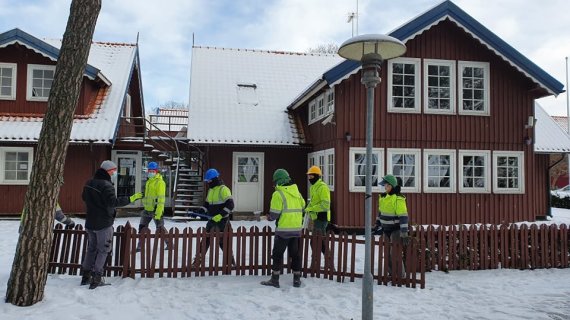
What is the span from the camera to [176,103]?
82.6 m

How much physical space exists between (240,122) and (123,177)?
4.99 metres

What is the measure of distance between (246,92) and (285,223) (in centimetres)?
1129

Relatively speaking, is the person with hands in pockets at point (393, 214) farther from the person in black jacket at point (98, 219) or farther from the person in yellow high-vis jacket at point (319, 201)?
the person in black jacket at point (98, 219)

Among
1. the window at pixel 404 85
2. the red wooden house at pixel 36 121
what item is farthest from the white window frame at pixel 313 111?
the red wooden house at pixel 36 121

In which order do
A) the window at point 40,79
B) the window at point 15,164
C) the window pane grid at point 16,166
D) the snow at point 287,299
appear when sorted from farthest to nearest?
the window at point 40,79 → the window pane grid at point 16,166 → the window at point 15,164 → the snow at point 287,299

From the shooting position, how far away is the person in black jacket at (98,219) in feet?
20.7

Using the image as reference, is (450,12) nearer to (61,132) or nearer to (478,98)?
(478,98)

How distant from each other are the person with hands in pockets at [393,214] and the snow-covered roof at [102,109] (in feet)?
32.0

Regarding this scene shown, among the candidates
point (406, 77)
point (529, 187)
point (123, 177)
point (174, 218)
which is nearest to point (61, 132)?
point (174, 218)

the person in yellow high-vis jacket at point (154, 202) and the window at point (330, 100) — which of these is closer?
the person in yellow high-vis jacket at point (154, 202)

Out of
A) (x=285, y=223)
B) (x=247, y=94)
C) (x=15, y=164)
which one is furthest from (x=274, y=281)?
(x=15, y=164)

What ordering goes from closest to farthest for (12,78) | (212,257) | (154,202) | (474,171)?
(212,257) → (154,202) → (474,171) → (12,78)

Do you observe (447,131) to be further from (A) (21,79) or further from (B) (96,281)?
(A) (21,79)

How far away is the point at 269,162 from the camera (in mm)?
15812
